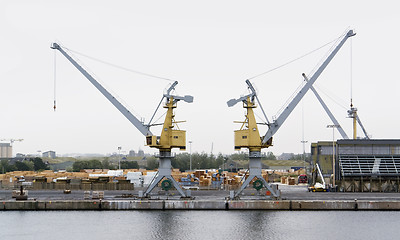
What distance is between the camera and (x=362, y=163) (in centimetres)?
8875

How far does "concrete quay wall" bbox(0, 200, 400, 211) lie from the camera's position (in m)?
63.3

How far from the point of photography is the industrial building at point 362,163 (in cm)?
8631

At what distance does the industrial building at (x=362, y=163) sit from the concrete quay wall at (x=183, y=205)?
22.3 meters

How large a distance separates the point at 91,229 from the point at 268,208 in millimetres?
21866

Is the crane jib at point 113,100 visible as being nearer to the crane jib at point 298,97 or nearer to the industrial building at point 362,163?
the crane jib at point 298,97

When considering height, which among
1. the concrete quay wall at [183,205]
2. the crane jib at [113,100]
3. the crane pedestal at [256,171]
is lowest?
the concrete quay wall at [183,205]

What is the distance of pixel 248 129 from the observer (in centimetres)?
6712

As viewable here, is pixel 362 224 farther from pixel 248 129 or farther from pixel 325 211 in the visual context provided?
pixel 248 129

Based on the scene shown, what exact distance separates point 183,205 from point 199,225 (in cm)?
874

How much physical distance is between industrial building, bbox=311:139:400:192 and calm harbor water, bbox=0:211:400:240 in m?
24.6

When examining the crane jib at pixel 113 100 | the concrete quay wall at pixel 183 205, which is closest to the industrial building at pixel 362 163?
the concrete quay wall at pixel 183 205

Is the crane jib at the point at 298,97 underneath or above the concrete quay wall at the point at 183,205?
above

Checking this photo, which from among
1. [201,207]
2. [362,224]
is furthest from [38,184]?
[362,224]

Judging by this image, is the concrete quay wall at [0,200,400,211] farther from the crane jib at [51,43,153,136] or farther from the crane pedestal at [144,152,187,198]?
the crane jib at [51,43,153,136]
